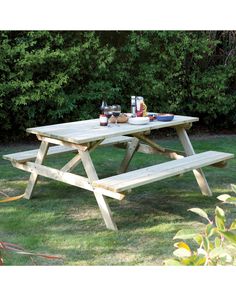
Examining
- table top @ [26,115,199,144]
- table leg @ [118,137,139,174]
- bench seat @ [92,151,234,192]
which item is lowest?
table leg @ [118,137,139,174]

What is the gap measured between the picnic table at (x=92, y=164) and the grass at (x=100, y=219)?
0.68ft

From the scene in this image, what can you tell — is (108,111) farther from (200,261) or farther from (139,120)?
(200,261)

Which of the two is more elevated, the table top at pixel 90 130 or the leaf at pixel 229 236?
the leaf at pixel 229 236

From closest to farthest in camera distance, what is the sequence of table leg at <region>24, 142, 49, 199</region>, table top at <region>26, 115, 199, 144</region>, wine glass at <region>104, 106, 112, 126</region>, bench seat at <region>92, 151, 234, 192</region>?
1. bench seat at <region>92, 151, 234, 192</region>
2. table top at <region>26, 115, 199, 144</region>
3. table leg at <region>24, 142, 49, 199</region>
4. wine glass at <region>104, 106, 112, 126</region>

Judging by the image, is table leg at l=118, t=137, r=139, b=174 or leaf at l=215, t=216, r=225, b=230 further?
table leg at l=118, t=137, r=139, b=174

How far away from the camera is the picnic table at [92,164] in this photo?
383 centimetres

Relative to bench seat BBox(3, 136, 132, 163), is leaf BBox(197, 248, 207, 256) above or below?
above

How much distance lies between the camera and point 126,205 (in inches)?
177

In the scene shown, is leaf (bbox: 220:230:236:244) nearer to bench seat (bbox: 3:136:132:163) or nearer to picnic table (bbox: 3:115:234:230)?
picnic table (bbox: 3:115:234:230)

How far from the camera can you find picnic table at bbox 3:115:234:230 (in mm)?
3832

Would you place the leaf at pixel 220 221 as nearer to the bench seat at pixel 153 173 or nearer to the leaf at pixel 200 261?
the leaf at pixel 200 261

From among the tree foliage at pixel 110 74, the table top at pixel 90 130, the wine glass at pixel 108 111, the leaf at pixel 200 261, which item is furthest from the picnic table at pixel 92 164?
the leaf at pixel 200 261

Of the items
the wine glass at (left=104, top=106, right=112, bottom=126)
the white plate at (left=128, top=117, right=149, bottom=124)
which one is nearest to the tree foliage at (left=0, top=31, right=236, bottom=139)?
the wine glass at (left=104, top=106, right=112, bottom=126)
